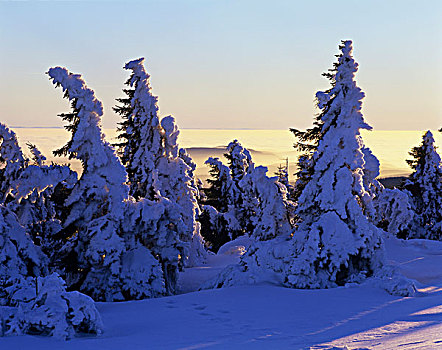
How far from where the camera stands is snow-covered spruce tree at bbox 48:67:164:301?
60.0 feet

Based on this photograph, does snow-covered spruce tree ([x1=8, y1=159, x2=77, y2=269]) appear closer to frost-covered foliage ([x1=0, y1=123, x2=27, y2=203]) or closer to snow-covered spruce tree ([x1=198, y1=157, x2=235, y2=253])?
frost-covered foliage ([x1=0, y1=123, x2=27, y2=203])

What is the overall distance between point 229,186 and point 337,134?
82.7ft

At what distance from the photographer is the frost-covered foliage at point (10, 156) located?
20.7 meters

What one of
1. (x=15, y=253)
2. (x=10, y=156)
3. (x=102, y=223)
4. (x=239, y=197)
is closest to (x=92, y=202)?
(x=102, y=223)

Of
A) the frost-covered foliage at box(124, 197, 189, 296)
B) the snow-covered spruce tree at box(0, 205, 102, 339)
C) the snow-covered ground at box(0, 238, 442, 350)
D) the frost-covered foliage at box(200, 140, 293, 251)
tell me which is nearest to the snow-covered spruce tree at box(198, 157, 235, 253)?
the frost-covered foliage at box(200, 140, 293, 251)

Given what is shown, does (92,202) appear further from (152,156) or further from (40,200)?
(152,156)

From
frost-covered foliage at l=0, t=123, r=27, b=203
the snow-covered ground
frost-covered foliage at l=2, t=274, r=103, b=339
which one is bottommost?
the snow-covered ground

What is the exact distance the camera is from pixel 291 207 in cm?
2459

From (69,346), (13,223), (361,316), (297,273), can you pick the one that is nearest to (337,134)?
(297,273)

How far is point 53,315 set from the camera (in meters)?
9.83

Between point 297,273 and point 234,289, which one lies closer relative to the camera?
point 234,289

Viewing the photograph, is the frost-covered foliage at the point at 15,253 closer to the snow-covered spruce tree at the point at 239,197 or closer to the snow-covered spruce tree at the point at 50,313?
the snow-covered spruce tree at the point at 50,313

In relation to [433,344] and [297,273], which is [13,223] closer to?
[297,273]

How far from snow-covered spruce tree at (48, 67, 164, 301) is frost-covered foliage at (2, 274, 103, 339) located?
7842mm
